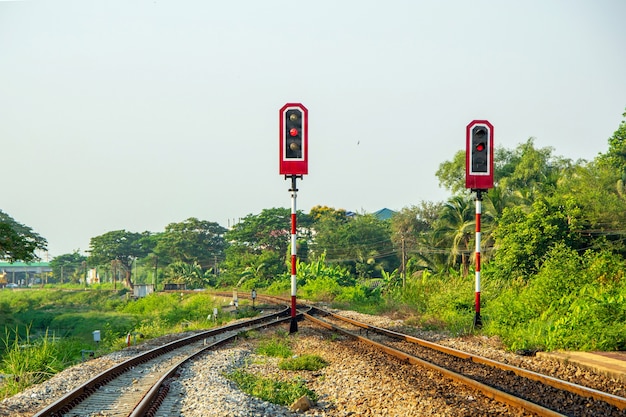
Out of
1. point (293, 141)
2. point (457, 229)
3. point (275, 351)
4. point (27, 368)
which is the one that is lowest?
point (27, 368)

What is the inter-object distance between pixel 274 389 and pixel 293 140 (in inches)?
351

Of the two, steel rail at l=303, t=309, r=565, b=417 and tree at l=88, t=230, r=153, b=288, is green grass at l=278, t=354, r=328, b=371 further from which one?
tree at l=88, t=230, r=153, b=288

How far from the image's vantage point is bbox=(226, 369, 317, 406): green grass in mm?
8031

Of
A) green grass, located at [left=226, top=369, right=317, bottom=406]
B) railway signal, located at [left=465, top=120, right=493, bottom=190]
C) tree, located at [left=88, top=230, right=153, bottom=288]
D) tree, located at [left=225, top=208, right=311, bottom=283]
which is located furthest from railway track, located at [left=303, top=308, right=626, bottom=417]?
tree, located at [left=88, top=230, right=153, bottom=288]

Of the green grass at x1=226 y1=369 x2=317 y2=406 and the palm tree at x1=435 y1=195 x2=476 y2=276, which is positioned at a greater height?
the palm tree at x1=435 y1=195 x2=476 y2=276

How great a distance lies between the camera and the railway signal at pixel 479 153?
15.8 metres

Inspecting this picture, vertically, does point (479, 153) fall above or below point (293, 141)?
below

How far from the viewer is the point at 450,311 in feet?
59.0

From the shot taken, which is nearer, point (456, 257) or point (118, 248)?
point (456, 257)

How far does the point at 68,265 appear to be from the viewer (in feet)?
387

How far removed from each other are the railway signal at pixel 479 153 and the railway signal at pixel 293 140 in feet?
13.6

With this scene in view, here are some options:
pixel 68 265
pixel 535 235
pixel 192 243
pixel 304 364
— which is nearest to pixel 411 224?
pixel 192 243

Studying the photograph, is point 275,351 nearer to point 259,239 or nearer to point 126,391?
point 126,391

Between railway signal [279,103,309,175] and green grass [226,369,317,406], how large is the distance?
7764mm
